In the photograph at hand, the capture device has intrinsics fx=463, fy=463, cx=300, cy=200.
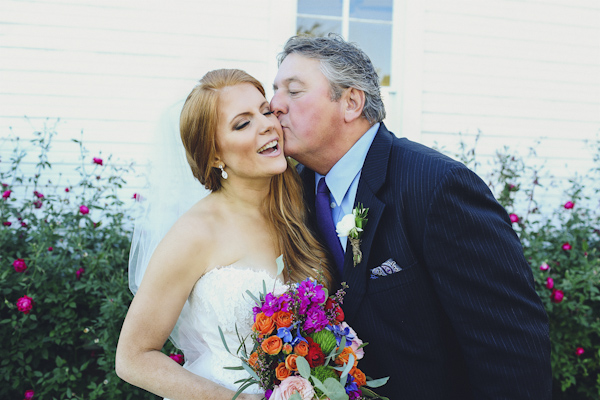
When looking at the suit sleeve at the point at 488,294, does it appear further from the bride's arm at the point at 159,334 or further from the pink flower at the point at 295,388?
the bride's arm at the point at 159,334

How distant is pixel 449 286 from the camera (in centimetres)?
194

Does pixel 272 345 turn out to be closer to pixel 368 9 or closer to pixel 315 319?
pixel 315 319

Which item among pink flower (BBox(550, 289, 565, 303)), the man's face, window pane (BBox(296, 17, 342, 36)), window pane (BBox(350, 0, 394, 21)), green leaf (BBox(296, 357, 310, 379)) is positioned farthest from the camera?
window pane (BBox(350, 0, 394, 21))

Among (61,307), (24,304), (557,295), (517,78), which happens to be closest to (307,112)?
(24,304)

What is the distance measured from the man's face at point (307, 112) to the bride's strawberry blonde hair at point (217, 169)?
0.58ft

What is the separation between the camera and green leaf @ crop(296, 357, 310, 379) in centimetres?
161

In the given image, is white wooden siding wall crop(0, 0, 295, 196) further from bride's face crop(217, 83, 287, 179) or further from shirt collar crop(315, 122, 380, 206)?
shirt collar crop(315, 122, 380, 206)

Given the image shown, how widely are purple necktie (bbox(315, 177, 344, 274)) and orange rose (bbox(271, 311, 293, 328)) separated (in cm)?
72

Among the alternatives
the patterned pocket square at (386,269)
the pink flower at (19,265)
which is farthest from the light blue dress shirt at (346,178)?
the pink flower at (19,265)

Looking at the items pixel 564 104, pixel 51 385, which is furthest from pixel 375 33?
pixel 51 385

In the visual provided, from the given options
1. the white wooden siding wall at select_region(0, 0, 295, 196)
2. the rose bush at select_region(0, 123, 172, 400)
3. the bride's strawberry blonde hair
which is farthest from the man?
the white wooden siding wall at select_region(0, 0, 295, 196)

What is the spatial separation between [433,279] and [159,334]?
125 cm

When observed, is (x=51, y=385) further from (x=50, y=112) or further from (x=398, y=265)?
(x=398, y=265)

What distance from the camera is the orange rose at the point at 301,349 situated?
169cm
